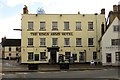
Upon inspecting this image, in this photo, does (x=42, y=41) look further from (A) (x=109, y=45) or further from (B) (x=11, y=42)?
(B) (x=11, y=42)

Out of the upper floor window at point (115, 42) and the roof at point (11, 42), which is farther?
the roof at point (11, 42)

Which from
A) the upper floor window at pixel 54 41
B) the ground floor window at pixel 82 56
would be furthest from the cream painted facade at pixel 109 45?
the upper floor window at pixel 54 41

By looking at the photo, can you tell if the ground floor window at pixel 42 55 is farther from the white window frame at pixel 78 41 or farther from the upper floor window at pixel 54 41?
the white window frame at pixel 78 41

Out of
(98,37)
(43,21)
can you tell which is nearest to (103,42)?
(98,37)

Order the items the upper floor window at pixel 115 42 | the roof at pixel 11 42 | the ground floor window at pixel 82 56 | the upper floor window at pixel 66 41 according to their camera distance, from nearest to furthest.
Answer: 1. the upper floor window at pixel 115 42
2. the ground floor window at pixel 82 56
3. the upper floor window at pixel 66 41
4. the roof at pixel 11 42

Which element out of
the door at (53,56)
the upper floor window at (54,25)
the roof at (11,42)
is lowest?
the door at (53,56)

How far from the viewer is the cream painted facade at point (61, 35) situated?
201 feet

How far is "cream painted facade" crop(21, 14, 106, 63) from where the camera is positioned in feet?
201

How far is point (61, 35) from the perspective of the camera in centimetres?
6206

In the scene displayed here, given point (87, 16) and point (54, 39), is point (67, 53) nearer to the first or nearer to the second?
point (54, 39)

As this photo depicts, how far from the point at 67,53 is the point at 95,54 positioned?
5.69 metres

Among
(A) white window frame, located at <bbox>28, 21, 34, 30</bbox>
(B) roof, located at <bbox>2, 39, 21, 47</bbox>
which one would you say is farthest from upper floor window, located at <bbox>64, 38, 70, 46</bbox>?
(B) roof, located at <bbox>2, 39, 21, 47</bbox>

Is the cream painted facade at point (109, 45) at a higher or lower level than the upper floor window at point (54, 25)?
lower

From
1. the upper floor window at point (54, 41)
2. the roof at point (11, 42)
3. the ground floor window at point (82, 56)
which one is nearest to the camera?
the ground floor window at point (82, 56)
